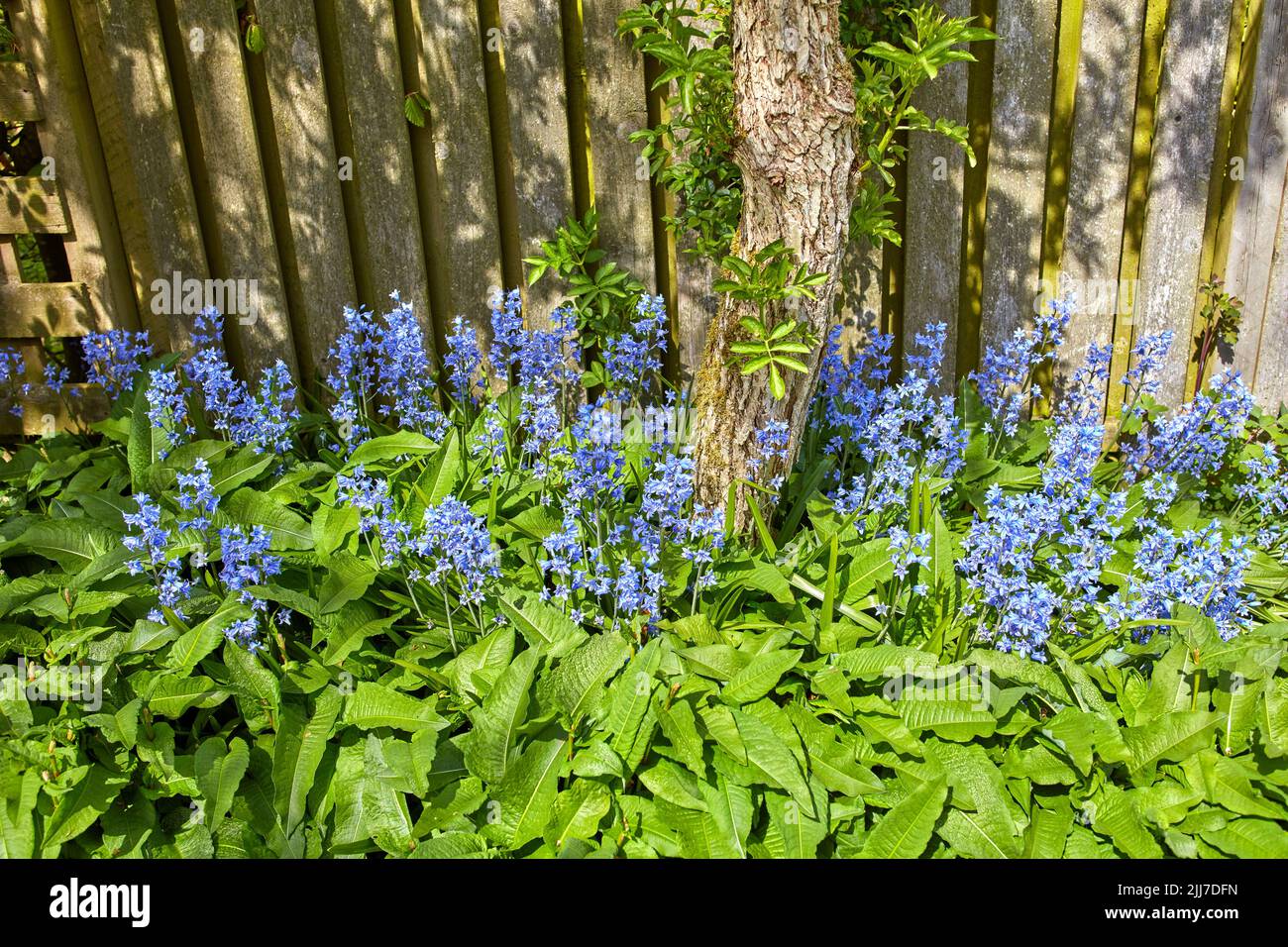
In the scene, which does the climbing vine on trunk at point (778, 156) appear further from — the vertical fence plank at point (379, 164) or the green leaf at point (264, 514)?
the green leaf at point (264, 514)

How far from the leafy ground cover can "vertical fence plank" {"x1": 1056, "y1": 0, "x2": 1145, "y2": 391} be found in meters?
0.30

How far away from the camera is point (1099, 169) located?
4273mm

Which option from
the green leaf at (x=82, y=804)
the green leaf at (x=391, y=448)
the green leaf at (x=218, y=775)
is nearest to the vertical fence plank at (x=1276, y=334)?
the green leaf at (x=391, y=448)

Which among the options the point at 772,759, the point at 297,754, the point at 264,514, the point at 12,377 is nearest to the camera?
the point at 772,759

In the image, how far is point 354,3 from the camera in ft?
13.5

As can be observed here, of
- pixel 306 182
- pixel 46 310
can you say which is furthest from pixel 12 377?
pixel 306 182

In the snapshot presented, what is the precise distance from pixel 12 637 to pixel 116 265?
182 cm

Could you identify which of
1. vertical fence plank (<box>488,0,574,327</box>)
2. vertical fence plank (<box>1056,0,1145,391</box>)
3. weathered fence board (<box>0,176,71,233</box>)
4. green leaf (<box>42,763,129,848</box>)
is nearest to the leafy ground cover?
green leaf (<box>42,763,129,848</box>)

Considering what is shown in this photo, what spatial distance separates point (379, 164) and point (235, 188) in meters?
0.61

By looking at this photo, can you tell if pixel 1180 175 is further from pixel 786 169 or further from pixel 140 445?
pixel 140 445

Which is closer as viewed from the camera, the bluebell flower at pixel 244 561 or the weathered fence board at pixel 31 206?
the bluebell flower at pixel 244 561

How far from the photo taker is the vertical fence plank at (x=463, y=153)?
163 inches

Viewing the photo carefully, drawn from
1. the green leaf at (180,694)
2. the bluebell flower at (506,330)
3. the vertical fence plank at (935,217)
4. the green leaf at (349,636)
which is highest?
the vertical fence plank at (935,217)
